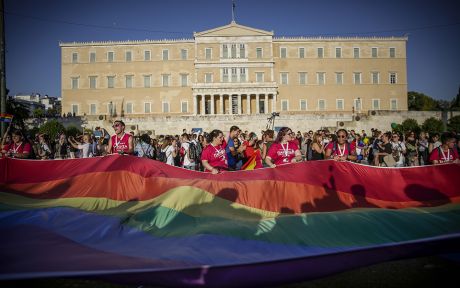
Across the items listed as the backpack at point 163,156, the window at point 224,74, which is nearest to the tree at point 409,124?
the window at point 224,74

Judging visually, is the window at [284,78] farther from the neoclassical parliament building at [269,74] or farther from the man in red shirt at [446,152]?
the man in red shirt at [446,152]

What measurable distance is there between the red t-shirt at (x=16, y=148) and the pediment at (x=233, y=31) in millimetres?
49551

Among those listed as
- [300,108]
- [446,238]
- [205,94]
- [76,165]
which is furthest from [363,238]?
[300,108]

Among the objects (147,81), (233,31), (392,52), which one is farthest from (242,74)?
(392,52)

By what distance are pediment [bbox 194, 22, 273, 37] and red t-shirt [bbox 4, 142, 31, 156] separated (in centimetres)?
4955

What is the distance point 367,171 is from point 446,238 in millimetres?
2907

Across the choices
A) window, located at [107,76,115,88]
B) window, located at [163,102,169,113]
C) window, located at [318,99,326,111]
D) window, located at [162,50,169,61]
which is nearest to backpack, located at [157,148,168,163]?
window, located at [163,102,169,113]

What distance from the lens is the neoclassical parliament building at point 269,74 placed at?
55.2 m

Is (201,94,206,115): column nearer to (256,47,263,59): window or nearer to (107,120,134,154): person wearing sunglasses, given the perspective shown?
(256,47,263,59): window

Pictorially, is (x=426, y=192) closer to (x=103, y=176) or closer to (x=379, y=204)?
(x=379, y=204)

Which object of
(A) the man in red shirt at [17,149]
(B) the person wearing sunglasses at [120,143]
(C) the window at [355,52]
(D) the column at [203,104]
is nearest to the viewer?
(B) the person wearing sunglasses at [120,143]

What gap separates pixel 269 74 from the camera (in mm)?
54375

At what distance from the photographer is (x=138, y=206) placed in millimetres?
5047

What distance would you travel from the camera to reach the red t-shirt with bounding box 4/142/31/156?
741 cm
